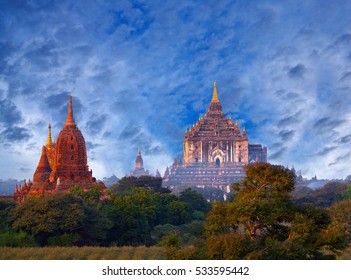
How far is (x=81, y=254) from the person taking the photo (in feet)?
93.4

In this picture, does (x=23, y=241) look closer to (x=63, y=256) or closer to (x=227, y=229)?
(x=63, y=256)

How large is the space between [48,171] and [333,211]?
39561 mm

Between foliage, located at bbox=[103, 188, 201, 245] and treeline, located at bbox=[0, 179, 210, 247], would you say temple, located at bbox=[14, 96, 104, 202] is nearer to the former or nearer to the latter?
foliage, located at bbox=[103, 188, 201, 245]

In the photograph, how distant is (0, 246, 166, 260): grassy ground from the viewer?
26844 millimetres

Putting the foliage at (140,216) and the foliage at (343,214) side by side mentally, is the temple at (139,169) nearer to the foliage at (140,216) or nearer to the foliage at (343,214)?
the foliage at (140,216)

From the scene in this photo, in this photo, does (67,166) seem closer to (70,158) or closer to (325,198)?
(70,158)

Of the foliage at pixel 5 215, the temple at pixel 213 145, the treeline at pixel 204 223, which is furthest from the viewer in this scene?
the temple at pixel 213 145

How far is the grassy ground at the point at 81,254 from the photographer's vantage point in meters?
26.8

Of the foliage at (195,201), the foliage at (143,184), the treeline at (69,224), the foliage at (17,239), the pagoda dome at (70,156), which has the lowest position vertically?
the foliage at (17,239)

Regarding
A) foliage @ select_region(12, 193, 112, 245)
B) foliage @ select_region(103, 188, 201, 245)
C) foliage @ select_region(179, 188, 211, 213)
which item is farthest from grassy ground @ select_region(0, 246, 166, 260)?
foliage @ select_region(179, 188, 211, 213)

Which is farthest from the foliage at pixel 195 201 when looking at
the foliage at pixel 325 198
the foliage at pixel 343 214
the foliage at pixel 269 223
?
the foliage at pixel 269 223

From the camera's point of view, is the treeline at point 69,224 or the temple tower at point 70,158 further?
the temple tower at point 70,158

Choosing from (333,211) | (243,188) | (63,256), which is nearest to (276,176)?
(243,188)

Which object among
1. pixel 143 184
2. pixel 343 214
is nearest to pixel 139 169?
pixel 143 184
